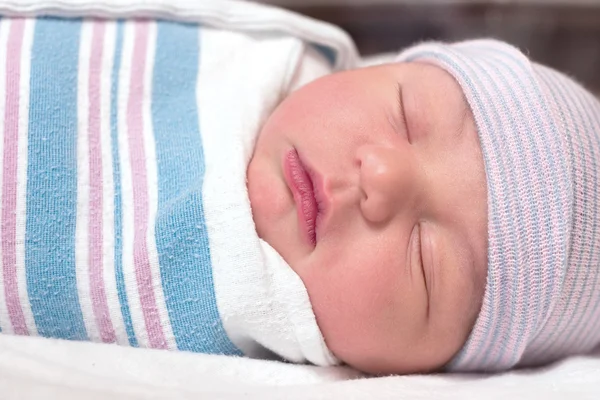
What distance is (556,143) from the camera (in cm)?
80

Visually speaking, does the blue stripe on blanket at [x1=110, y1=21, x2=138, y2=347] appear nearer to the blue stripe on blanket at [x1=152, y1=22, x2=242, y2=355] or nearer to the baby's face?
the blue stripe on blanket at [x1=152, y1=22, x2=242, y2=355]

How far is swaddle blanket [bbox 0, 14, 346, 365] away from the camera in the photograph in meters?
0.80

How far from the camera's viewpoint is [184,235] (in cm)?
83

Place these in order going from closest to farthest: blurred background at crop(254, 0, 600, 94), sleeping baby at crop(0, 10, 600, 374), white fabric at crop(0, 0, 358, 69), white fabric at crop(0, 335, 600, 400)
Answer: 1. white fabric at crop(0, 335, 600, 400)
2. sleeping baby at crop(0, 10, 600, 374)
3. white fabric at crop(0, 0, 358, 69)
4. blurred background at crop(254, 0, 600, 94)

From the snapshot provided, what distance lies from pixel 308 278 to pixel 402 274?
12cm

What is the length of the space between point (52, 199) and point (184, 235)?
0.17m

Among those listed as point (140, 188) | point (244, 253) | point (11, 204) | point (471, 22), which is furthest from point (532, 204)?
point (471, 22)

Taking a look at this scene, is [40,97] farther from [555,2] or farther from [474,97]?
Answer: [555,2]

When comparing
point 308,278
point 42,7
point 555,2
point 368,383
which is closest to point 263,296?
point 308,278

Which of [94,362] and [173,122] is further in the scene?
[173,122]

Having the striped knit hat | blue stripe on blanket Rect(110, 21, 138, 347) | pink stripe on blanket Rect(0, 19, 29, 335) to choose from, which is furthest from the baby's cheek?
pink stripe on blanket Rect(0, 19, 29, 335)

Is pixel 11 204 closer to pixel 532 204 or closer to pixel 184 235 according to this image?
pixel 184 235

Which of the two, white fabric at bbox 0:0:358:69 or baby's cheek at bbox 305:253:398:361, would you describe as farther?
white fabric at bbox 0:0:358:69

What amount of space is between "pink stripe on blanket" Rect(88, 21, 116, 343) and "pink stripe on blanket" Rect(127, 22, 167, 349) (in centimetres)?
4
